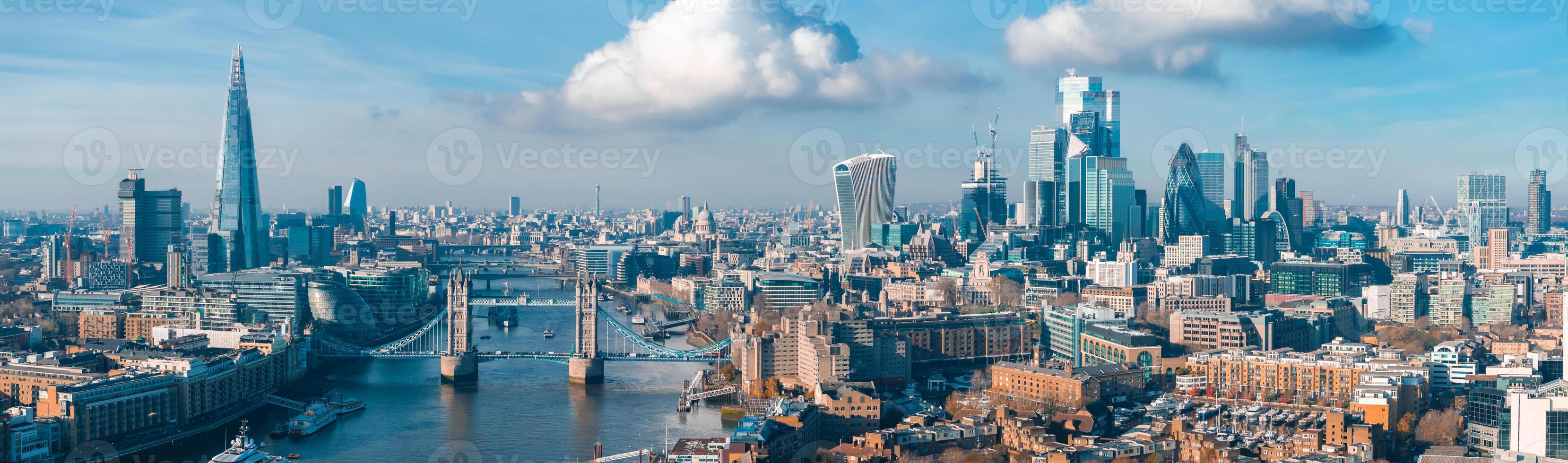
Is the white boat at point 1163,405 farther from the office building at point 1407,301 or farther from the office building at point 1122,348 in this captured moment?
the office building at point 1407,301

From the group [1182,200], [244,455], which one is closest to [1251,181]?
[1182,200]

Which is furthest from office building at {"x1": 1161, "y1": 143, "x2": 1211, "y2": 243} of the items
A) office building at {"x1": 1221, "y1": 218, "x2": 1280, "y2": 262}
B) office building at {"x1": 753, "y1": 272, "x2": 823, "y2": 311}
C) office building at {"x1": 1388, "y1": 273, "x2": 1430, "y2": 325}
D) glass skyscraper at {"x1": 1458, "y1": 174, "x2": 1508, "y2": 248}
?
office building at {"x1": 1388, "y1": 273, "x2": 1430, "y2": 325}

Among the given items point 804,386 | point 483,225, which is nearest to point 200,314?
point 804,386

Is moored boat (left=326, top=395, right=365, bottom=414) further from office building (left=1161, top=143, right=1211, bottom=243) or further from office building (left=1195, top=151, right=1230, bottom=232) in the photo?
office building (left=1195, top=151, right=1230, bottom=232)

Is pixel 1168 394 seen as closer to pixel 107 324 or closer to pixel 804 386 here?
pixel 804 386

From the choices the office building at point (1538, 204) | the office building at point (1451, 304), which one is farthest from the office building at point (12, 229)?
the office building at point (1538, 204)

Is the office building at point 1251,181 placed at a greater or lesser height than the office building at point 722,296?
greater

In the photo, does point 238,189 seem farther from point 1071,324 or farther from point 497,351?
point 1071,324
